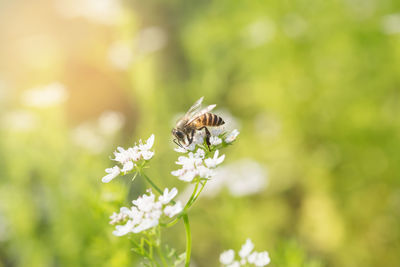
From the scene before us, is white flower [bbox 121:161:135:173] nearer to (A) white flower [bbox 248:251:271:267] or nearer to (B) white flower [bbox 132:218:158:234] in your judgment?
(B) white flower [bbox 132:218:158:234]

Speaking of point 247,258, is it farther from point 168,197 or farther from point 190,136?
point 190,136

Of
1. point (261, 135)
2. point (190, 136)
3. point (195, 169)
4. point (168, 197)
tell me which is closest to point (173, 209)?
point (168, 197)

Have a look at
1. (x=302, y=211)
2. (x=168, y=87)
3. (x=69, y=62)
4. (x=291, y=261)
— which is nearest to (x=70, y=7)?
(x=69, y=62)

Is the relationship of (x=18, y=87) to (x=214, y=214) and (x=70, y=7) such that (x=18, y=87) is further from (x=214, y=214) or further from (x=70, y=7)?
(x=214, y=214)

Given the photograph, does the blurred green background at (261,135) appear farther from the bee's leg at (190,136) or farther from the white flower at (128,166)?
the white flower at (128,166)

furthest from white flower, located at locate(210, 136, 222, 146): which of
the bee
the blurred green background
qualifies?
the blurred green background

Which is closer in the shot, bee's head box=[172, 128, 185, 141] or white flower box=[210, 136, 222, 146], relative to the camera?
white flower box=[210, 136, 222, 146]

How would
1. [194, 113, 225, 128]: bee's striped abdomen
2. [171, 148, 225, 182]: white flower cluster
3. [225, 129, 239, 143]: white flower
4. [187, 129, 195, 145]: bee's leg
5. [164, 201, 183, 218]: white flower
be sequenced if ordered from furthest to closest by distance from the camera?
[194, 113, 225, 128]: bee's striped abdomen, [187, 129, 195, 145]: bee's leg, [225, 129, 239, 143]: white flower, [171, 148, 225, 182]: white flower cluster, [164, 201, 183, 218]: white flower
